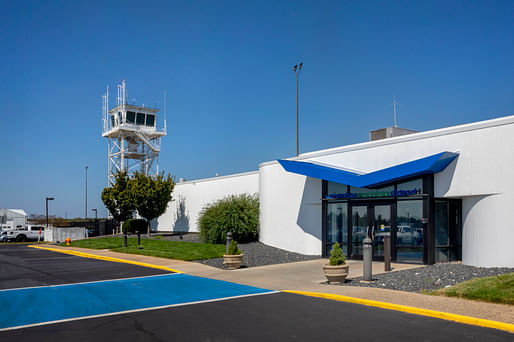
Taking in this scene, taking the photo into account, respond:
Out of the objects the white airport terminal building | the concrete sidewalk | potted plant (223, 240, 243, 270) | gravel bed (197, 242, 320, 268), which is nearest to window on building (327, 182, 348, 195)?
the white airport terminal building

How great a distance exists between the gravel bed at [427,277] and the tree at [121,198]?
26.7 metres

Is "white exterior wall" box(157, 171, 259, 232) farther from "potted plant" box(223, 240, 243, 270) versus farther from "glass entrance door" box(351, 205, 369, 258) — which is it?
"potted plant" box(223, 240, 243, 270)

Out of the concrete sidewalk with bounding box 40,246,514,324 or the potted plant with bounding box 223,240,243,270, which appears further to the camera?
the potted plant with bounding box 223,240,243,270

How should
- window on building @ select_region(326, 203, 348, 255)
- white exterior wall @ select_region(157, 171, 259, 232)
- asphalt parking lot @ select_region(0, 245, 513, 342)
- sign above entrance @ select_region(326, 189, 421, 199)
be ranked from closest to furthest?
asphalt parking lot @ select_region(0, 245, 513, 342)
sign above entrance @ select_region(326, 189, 421, 199)
window on building @ select_region(326, 203, 348, 255)
white exterior wall @ select_region(157, 171, 259, 232)

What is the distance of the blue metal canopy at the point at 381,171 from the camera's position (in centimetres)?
1620

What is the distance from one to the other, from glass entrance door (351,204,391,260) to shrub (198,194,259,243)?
8.17 meters

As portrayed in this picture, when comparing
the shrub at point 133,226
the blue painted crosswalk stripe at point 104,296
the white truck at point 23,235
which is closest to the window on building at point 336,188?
the blue painted crosswalk stripe at point 104,296

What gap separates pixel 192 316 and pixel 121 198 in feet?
97.4

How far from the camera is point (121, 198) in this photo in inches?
1478

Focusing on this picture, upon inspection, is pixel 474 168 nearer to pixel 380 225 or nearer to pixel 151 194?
pixel 380 225

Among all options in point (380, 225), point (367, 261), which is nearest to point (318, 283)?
point (367, 261)

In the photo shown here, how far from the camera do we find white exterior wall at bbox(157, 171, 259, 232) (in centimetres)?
3166

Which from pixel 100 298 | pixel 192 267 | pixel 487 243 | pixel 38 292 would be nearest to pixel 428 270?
pixel 487 243

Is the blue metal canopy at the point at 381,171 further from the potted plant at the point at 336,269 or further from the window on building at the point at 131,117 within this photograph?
the window on building at the point at 131,117
